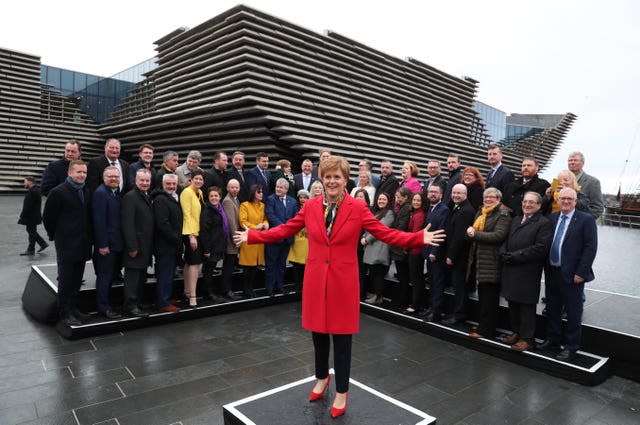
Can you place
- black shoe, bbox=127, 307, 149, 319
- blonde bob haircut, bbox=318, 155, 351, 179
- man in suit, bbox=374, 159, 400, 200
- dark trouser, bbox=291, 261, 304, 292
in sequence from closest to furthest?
blonde bob haircut, bbox=318, 155, 351, 179 < black shoe, bbox=127, 307, 149, 319 < man in suit, bbox=374, 159, 400, 200 < dark trouser, bbox=291, 261, 304, 292

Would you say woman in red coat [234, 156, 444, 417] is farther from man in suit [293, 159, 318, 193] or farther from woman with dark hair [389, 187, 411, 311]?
man in suit [293, 159, 318, 193]

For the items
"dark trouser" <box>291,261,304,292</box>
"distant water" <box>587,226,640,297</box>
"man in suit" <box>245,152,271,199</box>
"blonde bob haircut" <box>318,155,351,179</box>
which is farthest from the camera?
"man in suit" <box>245,152,271,199</box>

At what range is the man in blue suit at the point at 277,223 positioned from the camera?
538 centimetres

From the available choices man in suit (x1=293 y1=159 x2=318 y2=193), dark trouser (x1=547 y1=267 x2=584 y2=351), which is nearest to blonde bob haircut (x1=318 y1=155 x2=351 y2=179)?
dark trouser (x1=547 y1=267 x2=584 y2=351)

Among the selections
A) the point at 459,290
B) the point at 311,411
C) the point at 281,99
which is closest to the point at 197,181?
the point at 311,411

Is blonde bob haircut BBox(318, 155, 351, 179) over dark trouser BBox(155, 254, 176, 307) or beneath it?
over

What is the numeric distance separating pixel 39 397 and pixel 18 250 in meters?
6.21

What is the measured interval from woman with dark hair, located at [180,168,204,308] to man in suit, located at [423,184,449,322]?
2683 millimetres

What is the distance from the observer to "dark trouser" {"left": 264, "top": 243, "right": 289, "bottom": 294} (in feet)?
17.9

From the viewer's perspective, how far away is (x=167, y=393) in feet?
9.70

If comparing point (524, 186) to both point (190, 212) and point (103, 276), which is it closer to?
point (190, 212)

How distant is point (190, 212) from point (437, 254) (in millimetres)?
2875

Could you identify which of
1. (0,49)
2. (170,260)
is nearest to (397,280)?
(170,260)

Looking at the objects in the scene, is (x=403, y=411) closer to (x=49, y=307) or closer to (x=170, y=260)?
(x=170, y=260)
